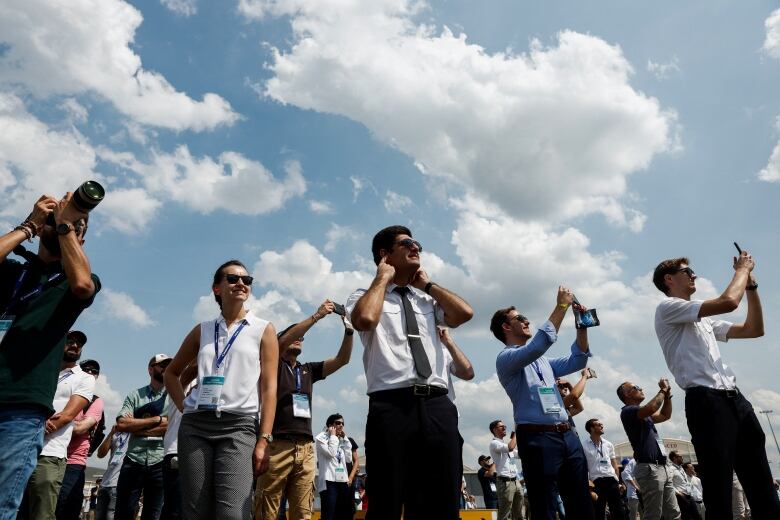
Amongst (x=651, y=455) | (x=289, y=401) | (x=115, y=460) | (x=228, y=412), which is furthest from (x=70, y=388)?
(x=651, y=455)

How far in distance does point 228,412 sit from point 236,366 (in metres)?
0.31

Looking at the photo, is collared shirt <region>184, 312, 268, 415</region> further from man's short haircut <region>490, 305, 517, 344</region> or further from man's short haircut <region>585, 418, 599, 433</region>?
man's short haircut <region>585, 418, 599, 433</region>

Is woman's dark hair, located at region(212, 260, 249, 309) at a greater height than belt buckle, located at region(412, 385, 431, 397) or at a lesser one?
greater

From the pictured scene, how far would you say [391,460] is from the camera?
3.05 m

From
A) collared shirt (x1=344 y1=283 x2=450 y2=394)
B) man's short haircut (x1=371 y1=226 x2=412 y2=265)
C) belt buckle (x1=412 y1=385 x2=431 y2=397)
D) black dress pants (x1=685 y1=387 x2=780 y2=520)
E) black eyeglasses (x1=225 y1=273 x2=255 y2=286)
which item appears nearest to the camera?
belt buckle (x1=412 y1=385 x2=431 y2=397)

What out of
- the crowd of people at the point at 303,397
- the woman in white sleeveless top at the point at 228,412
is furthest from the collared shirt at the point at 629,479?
the woman in white sleeveless top at the point at 228,412

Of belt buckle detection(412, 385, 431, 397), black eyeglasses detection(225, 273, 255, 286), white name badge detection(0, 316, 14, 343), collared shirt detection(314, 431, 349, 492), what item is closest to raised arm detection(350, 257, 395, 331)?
belt buckle detection(412, 385, 431, 397)

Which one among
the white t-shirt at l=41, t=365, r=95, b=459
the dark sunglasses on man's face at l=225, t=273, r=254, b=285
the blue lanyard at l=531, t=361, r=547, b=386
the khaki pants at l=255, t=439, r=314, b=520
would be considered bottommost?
the khaki pants at l=255, t=439, r=314, b=520

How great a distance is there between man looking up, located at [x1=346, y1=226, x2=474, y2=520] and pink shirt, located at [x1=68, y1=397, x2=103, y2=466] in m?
4.44

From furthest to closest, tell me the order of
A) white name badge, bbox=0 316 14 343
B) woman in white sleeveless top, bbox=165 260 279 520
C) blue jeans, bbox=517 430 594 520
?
blue jeans, bbox=517 430 594 520 → woman in white sleeveless top, bbox=165 260 279 520 → white name badge, bbox=0 316 14 343

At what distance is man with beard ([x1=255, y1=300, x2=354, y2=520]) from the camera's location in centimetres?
568

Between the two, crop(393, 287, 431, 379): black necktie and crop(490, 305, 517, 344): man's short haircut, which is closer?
crop(393, 287, 431, 379): black necktie

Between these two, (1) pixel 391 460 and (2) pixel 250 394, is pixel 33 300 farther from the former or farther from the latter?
(1) pixel 391 460

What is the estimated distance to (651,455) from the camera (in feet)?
27.6
